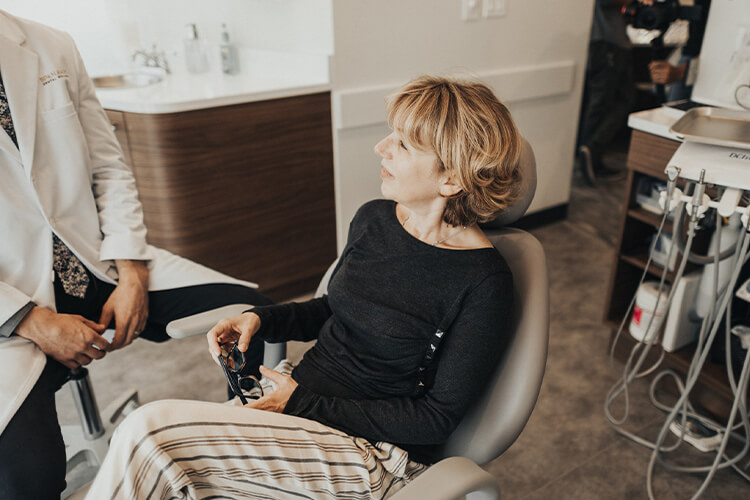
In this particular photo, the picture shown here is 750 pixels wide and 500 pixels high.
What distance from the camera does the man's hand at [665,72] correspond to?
2.14m

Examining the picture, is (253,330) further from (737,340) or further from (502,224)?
(737,340)

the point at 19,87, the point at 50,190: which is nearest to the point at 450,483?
the point at 50,190

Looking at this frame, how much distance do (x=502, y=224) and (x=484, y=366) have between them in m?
0.31

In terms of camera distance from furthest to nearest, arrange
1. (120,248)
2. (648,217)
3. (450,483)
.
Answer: (648,217) < (120,248) < (450,483)

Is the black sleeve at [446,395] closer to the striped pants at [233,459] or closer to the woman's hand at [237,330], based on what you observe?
the striped pants at [233,459]

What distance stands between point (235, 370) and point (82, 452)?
85cm

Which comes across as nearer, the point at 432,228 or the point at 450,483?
the point at 450,483

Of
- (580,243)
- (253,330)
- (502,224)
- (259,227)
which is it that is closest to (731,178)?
(502,224)

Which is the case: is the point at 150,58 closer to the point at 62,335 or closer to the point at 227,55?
the point at 227,55

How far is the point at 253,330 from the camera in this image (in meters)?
1.12

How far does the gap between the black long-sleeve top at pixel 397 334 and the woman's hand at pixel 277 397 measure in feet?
0.05

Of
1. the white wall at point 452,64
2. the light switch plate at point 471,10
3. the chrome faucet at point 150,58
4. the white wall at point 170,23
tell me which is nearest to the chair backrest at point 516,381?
the white wall at point 452,64

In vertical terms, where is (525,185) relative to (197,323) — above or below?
above

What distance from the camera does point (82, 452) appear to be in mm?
1609
